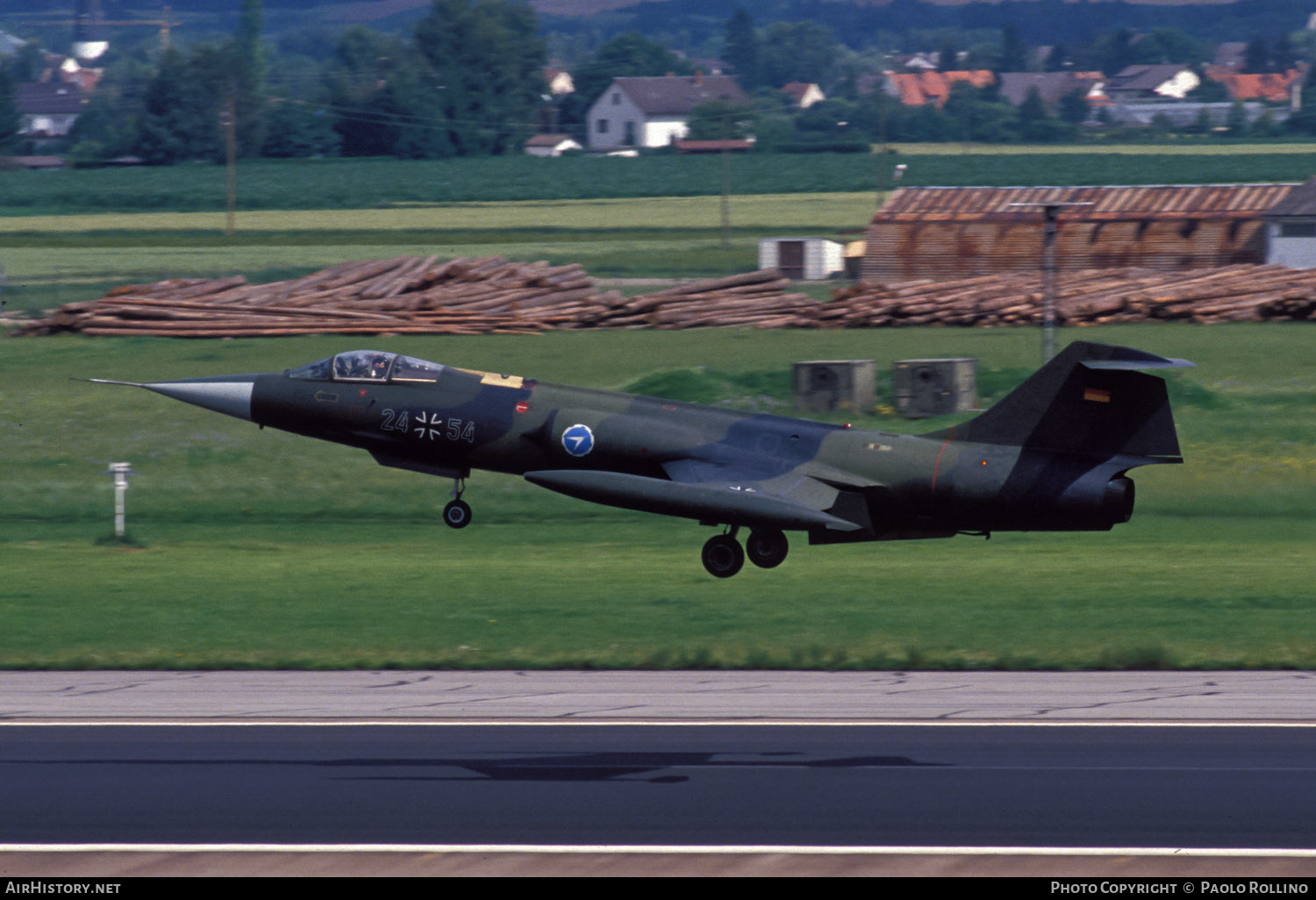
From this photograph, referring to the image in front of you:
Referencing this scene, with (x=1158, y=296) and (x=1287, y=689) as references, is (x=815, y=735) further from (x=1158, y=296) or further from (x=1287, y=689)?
(x=1158, y=296)

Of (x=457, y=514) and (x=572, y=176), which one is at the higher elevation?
(x=572, y=176)

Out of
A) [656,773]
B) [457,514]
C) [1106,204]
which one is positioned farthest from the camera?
[1106,204]

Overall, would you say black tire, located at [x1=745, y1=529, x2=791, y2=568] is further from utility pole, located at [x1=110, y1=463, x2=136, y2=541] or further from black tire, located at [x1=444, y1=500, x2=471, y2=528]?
utility pole, located at [x1=110, y1=463, x2=136, y2=541]

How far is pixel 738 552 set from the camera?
25734 mm

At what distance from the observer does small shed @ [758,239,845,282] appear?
3179 inches

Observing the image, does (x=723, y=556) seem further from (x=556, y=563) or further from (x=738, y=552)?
(x=556, y=563)

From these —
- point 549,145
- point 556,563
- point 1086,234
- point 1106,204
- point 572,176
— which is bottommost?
point 556,563

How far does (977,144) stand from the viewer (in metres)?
173

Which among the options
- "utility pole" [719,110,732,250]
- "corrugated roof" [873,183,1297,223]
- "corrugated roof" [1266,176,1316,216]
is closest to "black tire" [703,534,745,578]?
"corrugated roof" [873,183,1297,223]

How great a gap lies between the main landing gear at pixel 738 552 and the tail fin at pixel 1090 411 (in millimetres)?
3514

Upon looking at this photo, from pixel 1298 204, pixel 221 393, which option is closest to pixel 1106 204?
pixel 1298 204

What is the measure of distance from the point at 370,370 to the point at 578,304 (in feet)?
106

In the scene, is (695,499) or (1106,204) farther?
(1106,204)

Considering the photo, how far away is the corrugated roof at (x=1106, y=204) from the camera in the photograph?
77.8 meters
